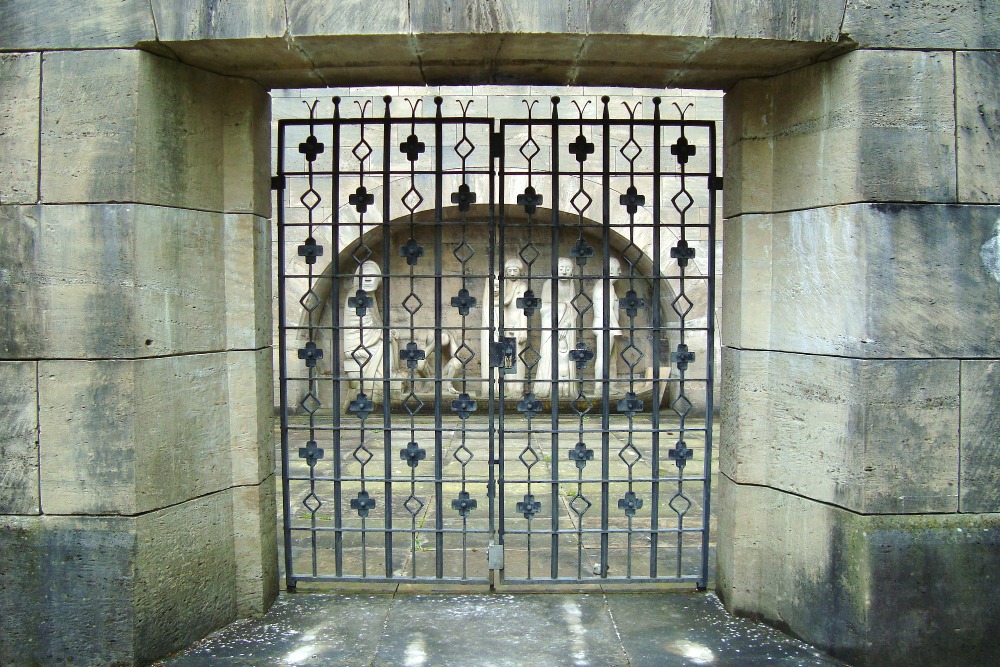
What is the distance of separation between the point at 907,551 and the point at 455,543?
2466 mm

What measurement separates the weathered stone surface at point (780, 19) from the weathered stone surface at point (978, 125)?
1.79 feet

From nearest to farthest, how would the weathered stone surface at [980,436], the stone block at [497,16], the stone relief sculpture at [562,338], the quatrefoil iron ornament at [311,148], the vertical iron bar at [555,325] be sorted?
the stone block at [497,16] → the weathered stone surface at [980,436] → the vertical iron bar at [555,325] → the quatrefoil iron ornament at [311,148] → the stone relief sculpture at [562,338]

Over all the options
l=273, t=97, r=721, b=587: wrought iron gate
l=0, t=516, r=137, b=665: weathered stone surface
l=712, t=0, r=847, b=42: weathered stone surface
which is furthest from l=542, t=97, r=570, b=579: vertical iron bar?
l=0, t=516, r=137, b=665: weathered stone surface

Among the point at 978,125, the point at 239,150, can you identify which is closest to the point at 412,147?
the point at 239,150

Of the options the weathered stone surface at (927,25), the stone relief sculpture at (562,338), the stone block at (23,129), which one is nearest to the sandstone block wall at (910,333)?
the weathered stone surface at (927,25)

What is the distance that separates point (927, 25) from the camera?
9.45 feet

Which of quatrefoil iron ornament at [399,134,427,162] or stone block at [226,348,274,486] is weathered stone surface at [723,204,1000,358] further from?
stone block at [226,348,274,486]

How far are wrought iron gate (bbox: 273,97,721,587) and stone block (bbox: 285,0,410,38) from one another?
25.2 inches

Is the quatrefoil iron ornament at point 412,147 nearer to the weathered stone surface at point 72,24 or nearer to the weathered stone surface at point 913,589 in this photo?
the weathered stone surface at point 72,24

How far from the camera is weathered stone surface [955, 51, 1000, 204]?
9.50 feet

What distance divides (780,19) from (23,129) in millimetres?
2998

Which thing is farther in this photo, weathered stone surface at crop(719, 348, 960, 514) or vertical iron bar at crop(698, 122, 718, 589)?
vertical iron bar at crop(698, 122, 718, 589)

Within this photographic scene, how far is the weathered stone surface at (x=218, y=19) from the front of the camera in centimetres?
282

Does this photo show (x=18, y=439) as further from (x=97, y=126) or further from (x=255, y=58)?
(x=255, y=58)
